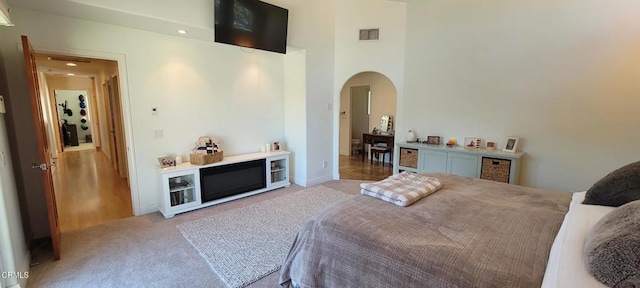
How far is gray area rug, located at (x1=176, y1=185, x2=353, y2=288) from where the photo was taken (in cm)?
235

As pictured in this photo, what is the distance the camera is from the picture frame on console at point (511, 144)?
3654 millimetres

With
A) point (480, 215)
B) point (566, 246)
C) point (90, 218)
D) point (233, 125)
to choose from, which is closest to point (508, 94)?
point (480, 215)

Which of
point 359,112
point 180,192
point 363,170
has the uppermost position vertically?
point 359,112

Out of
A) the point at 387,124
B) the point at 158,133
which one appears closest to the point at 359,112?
the point at 387,124

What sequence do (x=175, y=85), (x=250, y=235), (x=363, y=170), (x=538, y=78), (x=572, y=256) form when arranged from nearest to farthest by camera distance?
(x=572, y=256), (x=250, y=235), (x=538, y=78), (x=175, y=85), (x=363, y=170)

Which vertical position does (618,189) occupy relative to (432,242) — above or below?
above

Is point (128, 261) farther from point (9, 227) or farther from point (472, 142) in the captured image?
point (472, 142)

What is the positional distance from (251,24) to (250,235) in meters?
2.68

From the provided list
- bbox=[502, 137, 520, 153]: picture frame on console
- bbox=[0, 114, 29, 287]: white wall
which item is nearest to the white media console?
bbox=[0, 114, 29, 287]: white wall

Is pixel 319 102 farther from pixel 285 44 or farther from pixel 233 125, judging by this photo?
pixel 233 125

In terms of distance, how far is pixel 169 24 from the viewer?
121 inches

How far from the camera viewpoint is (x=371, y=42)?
473 centimetres

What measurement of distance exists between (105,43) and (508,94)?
206 inches

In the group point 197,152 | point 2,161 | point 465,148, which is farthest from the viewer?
point 465,148
